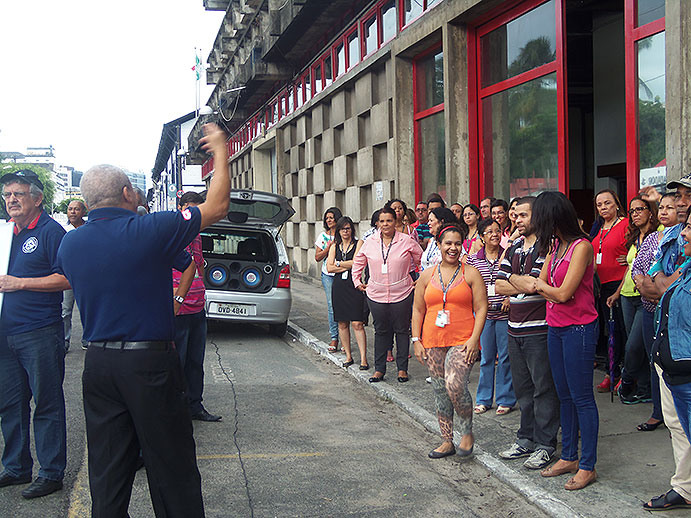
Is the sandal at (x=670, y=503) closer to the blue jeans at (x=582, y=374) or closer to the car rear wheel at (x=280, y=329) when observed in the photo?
the blue jeans at (x=582, y=374)

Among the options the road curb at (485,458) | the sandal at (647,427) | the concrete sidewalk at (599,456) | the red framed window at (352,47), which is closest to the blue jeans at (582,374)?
the concrete sidewalk at (599,456)

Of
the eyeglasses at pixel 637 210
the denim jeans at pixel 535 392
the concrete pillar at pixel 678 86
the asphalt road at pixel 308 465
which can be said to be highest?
the concrete pillar at pixel 678 86

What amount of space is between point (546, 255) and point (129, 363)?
2929 millimetres

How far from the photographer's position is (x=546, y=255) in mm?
4988

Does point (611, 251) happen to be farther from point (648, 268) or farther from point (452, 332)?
point (452, 332)

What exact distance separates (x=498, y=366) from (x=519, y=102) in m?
5.33

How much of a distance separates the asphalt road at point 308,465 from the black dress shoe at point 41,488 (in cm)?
5

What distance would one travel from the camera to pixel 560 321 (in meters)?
4.73

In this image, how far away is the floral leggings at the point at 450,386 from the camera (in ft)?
17.6

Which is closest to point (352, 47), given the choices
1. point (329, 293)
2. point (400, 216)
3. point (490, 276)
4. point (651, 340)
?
point (400, 216)

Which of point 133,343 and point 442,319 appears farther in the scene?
point 442,319

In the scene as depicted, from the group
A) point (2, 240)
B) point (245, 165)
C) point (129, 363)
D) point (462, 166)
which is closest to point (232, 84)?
point (245, 165)

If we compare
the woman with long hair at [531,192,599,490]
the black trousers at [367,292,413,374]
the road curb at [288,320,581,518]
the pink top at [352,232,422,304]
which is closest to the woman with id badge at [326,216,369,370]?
the road curb at [288,320,581,518]

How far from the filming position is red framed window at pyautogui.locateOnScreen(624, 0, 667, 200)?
7570 mm
